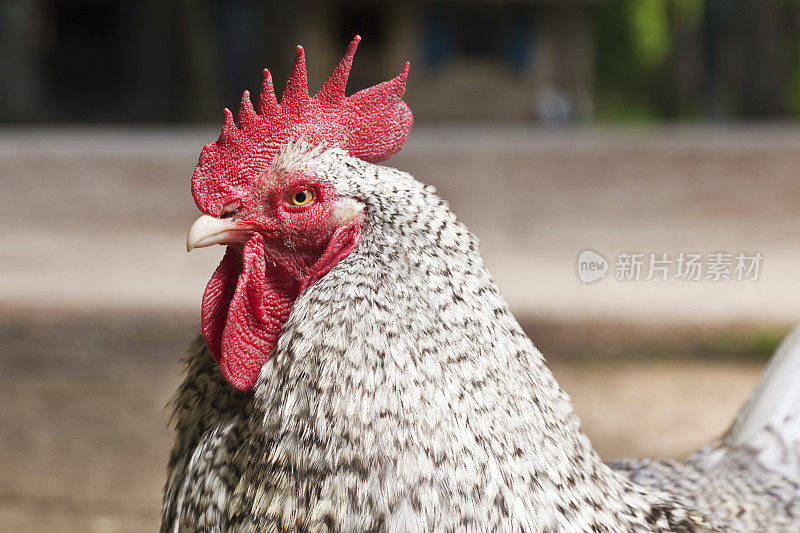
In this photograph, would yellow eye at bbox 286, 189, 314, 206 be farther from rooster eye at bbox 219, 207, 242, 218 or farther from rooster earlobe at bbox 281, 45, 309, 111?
rooster earlobe at bbox 281, 45, 309, 111

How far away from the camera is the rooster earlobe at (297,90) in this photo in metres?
2.05

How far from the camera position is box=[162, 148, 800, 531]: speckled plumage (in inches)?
67.7

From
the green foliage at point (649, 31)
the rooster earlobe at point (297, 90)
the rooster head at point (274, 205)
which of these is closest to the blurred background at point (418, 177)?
the rooster head at point (274, 205)

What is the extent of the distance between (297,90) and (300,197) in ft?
1.05

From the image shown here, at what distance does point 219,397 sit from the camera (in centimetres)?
201

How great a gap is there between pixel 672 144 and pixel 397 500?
6620mm


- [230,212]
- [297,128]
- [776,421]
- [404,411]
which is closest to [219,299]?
[230,212]

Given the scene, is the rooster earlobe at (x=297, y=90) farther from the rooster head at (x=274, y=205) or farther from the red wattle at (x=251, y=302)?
the red wattle at (x=251, y=302)

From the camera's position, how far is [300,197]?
1.90 metres

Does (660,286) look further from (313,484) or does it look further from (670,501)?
(313,484)

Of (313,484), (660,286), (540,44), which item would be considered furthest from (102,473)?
(540,44)

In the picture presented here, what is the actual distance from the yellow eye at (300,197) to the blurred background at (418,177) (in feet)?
8.93

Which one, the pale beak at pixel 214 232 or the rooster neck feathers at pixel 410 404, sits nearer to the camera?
the rooster neck feathers at pixel 410 404

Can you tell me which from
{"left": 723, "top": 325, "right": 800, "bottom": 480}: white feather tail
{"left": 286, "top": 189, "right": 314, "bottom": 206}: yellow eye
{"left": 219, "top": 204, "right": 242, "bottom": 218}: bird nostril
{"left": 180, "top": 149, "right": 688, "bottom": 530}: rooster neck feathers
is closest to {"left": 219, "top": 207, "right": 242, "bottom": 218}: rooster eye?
{"left": 219, "top": 204, "right": 242, "bottom": 218}: bird nostril
